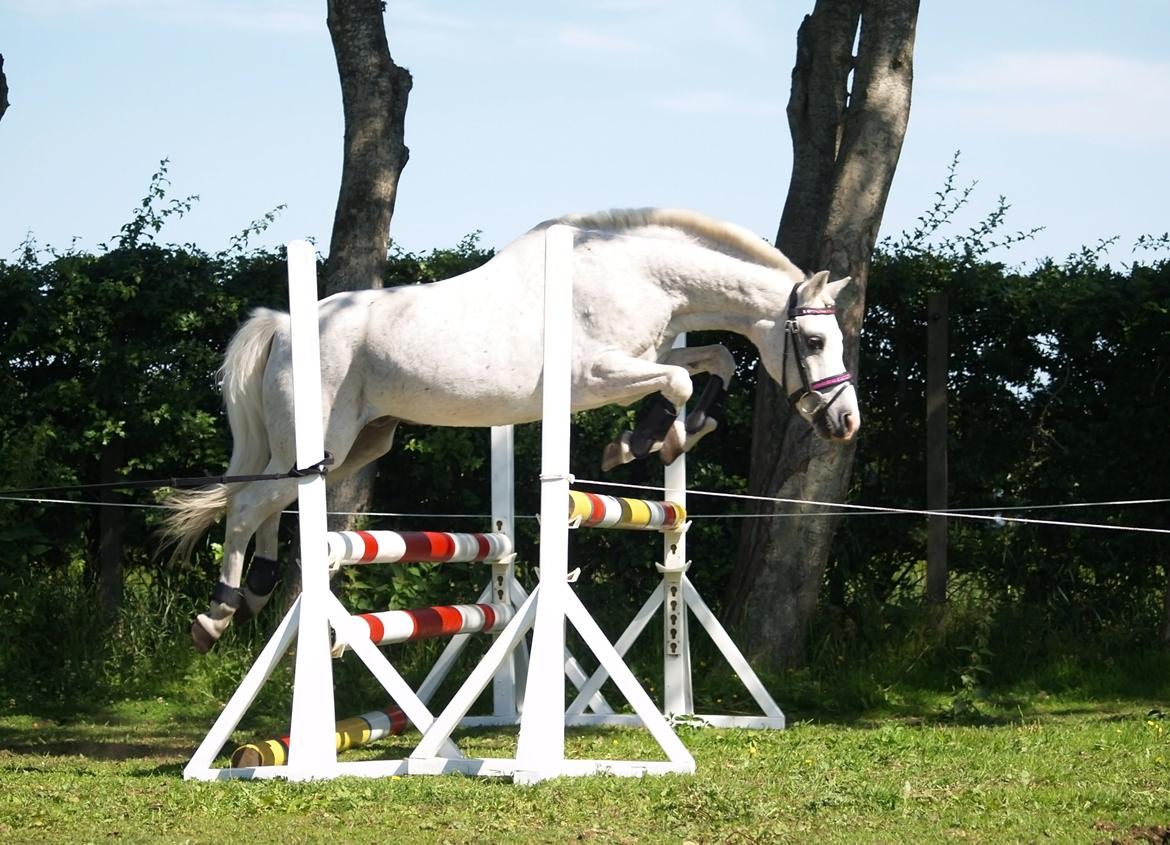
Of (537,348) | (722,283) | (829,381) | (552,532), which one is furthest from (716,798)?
(722,283)

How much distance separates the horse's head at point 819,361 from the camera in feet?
20.1

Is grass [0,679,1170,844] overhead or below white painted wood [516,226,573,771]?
below

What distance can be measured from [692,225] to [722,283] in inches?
12.4

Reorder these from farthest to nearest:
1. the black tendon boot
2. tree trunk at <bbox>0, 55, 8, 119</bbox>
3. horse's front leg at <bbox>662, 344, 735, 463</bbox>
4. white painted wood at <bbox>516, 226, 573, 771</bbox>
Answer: tree trunk at <bbox>0, 55, 8, 119</bbox>, the black tendon boot, horse's front leg at <bbox>662, 344, 735, 463</bbox>, white painted wood at <bbox>516, 226, 573, 771</bbox>

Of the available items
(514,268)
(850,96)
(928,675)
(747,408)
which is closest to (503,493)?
(514,268)

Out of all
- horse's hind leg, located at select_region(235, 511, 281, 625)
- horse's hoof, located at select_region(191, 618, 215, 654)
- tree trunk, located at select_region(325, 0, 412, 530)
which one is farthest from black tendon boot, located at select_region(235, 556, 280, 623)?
tree trunk, located at select_region(325, 0, 412, 530)

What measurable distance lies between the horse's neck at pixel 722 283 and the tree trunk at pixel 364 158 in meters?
2.52

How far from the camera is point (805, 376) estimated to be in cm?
613

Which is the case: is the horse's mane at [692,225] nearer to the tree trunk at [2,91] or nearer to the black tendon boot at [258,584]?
the black tendon boot at [258,584]

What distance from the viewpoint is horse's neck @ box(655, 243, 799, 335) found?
629cm

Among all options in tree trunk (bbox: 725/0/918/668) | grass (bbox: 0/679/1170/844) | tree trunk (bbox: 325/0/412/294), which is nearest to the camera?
grass (bbox: 0/679/1170/844)

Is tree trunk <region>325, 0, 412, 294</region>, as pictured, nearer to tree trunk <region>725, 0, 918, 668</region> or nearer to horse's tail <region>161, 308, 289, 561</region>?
horse's tail <region>161, 308, 289, 561</region>

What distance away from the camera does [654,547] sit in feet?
28.9

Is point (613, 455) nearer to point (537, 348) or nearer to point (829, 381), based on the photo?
point (537, 348)
